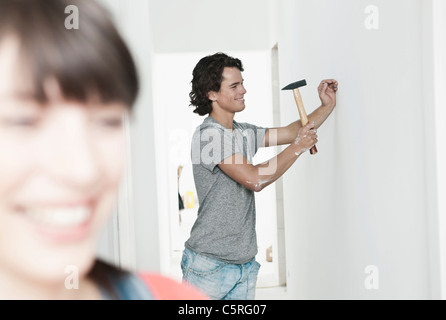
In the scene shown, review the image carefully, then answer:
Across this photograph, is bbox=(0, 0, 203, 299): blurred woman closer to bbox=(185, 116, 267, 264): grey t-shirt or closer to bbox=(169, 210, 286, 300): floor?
bbox=(185, 116, 267, 264): grey t-shirt

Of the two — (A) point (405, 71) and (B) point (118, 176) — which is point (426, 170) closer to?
(A) point (405, 71)

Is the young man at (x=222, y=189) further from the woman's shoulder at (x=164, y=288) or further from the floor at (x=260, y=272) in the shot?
the floor at (x=260, y=272)

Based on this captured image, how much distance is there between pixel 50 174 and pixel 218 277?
880 mm

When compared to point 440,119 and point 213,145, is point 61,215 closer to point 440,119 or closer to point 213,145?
point 440,119

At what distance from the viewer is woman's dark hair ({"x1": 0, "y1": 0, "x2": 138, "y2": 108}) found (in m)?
0.26

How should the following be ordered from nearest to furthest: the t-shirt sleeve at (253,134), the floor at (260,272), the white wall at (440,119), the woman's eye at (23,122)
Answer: the woman's eye at (23,122) < the white wall at (440,119) < the t-shirt sleeve at (253,134) < the floor at (260,272)

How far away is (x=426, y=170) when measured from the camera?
75cm

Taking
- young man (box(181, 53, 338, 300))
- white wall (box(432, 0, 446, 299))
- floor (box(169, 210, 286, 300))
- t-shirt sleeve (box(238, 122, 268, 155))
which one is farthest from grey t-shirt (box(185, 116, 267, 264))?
floor (box(169, 210, 286, 300))

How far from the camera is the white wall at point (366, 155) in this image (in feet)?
2.60

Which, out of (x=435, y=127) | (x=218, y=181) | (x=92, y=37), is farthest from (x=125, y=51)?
(x=218, y=181)

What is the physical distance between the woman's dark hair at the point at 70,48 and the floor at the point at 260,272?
1.96m

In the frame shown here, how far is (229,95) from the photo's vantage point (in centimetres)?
113

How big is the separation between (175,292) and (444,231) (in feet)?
1.68

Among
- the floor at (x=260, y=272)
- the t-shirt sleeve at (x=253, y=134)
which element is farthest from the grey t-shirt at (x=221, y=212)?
the floor at (x=260, y=272)
